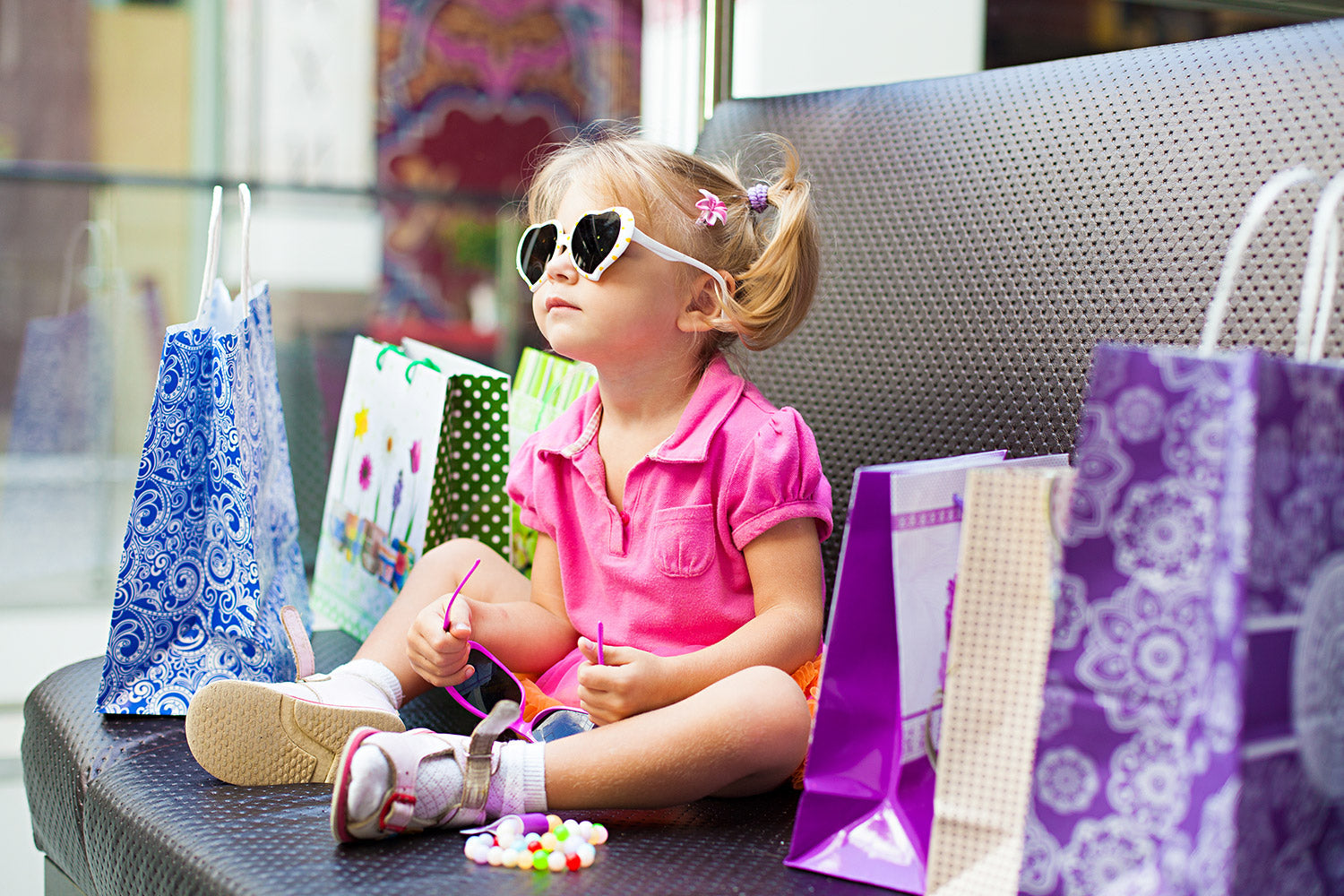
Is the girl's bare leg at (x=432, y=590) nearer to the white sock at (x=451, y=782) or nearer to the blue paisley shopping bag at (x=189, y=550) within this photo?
the blue paisley shopping bag at (x=189, y=550)

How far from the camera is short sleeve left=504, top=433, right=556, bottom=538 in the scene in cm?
113

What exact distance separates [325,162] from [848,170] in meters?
2.42

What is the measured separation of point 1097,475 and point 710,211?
1.87 feet

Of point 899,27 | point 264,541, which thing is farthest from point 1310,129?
point 899,27

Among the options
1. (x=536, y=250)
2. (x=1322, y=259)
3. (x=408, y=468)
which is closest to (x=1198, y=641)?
(x=1322, y=259)

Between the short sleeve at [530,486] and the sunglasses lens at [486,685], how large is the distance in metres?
0.13

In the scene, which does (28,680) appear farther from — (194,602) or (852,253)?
(852,253)

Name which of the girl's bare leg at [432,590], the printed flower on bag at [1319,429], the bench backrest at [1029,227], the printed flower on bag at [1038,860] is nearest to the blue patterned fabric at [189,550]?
the girl's bare leg at [432,590]

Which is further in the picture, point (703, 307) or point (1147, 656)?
point (703, 307)

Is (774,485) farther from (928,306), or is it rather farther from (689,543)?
(928,306)

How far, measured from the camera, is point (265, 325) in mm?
1187

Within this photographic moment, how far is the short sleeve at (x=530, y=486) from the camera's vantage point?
3.69 ft

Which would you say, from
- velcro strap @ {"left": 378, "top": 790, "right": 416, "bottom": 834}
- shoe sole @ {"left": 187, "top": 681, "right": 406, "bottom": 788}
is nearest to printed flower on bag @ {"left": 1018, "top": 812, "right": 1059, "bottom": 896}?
velcro strap @ {"left": 378, "top": 790, "right": 416, "bottom": 834}

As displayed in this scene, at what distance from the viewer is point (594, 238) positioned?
1.04 metres
